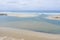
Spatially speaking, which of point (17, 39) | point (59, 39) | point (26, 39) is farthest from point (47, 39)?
point (17, 39)

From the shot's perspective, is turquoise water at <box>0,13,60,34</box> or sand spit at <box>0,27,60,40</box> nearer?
sand spit at <box>0,27,60,40</box>

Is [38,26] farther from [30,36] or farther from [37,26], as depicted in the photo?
[30,36]

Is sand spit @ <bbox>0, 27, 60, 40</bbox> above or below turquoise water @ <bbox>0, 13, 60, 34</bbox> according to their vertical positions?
above

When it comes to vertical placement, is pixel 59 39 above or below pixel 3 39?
below

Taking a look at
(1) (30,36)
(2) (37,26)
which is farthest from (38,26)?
(1) (30,36)

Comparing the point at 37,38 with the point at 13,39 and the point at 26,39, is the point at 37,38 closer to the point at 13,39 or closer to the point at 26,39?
the point at 26,39

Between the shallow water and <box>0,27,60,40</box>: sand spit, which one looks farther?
the shallow water

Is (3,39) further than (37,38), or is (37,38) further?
(37,38)

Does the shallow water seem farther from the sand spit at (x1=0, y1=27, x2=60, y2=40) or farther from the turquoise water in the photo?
the sand spit at (x1=0, y1=27, x2=60, y2=40)

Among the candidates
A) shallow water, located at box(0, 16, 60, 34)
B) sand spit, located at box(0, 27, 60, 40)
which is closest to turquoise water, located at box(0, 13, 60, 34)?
shallow water, located at box(0, 16, 60, 34)

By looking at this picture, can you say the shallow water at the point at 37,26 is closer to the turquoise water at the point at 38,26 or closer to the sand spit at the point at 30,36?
the turquoise water at the point at 38,26

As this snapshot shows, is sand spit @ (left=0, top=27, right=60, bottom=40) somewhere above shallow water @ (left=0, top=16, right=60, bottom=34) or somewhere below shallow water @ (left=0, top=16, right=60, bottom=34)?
above
